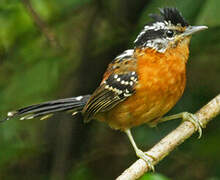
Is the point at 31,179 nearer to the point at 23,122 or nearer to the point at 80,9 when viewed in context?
the point at 23,122

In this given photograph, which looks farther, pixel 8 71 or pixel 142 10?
A: pixel 8 71

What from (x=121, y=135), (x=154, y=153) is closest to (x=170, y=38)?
(x=154, y=153)

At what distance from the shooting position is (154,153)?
4211 millimetres

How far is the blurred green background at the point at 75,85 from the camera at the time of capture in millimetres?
5527

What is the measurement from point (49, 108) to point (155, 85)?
1.20 m

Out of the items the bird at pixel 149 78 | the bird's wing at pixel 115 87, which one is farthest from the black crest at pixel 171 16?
the bird's wing at pixel 115 87

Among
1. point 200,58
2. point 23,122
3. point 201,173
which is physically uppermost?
point 23,122

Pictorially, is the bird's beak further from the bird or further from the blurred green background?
the blurred green background

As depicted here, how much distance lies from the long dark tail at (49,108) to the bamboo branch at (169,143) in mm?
1232

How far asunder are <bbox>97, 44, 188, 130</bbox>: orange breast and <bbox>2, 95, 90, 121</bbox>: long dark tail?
0.64 m

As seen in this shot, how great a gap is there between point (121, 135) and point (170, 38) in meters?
1.93

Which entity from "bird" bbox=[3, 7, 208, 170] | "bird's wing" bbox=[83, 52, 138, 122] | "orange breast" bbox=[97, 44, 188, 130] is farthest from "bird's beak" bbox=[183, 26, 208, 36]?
"bird's wing" bbox=[83, 52, 138, 122]

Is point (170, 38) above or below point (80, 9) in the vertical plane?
below

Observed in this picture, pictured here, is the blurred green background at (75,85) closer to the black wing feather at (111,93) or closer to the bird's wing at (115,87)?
the bird's wing at (115,87)
